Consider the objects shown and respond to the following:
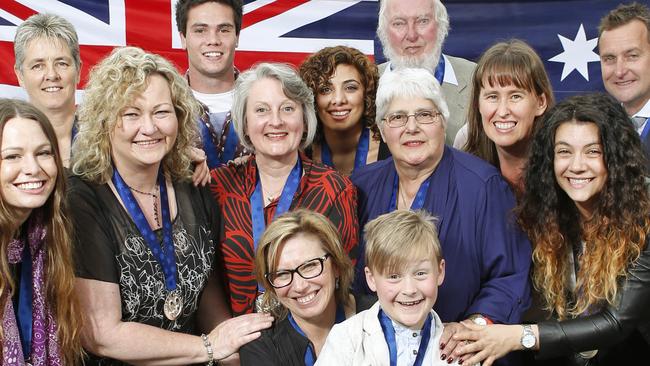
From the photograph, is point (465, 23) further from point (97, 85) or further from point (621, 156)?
point (97, 85)

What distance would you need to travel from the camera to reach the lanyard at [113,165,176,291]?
3594 millimetres

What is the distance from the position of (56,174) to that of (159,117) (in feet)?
1.81

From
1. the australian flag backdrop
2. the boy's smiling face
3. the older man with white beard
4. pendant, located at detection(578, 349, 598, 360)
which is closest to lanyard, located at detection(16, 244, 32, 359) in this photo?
the boy's smiling face

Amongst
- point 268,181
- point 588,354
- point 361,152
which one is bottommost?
point 588,354

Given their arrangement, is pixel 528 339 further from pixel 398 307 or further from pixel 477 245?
pixel 398 307

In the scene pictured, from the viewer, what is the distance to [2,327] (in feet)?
10.5

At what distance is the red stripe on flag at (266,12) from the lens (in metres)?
6.65

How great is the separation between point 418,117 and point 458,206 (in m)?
0.43

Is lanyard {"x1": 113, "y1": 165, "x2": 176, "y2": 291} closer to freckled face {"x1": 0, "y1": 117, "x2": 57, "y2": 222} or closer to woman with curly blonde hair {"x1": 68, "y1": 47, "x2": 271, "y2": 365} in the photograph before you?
woman with curly blonde hair {"x1": 68, "y1": 47, "x2": 271, "y2": 365}

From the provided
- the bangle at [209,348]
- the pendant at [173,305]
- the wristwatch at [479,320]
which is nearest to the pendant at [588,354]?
the wristwatch at [479,320]

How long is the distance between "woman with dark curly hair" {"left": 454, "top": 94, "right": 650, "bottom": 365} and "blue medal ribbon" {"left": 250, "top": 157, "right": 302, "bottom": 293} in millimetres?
974

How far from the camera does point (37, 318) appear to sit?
3338 mm

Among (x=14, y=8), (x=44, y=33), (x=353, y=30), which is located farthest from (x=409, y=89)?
(x=14, y=8)

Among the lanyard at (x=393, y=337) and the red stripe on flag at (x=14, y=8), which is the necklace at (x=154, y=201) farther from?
the red stripe on flag at (x=14, y=8)
